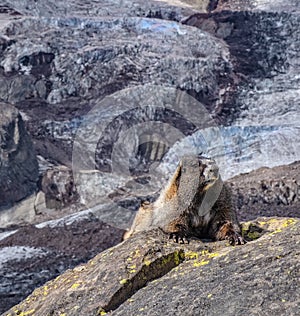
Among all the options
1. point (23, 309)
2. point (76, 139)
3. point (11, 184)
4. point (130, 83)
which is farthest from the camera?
point (130, 83)

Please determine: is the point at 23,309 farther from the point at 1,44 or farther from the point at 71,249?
the point at 1,44

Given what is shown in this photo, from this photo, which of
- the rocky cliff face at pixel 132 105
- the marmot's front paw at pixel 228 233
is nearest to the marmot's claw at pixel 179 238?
the marmot's front paw at pixel 228 233

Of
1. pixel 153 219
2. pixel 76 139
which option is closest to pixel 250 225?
pixel 153 219

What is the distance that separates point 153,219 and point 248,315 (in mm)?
2090

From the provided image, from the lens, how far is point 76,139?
2750cm

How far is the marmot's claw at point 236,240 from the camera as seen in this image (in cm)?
488

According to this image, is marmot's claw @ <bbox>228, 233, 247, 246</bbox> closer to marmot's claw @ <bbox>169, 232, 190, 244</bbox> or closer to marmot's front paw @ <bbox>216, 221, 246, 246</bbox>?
marmot's front paw @ <bbox>216, 221, 246, 246</bbox>

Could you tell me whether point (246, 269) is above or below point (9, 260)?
above

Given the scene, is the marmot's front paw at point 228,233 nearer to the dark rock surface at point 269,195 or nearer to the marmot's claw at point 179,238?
the marmot's claw at point 179,238

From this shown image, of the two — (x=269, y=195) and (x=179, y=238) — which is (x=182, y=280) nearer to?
(x=179, y=238)

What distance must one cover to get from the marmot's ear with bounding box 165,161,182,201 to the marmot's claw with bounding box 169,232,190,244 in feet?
0.99

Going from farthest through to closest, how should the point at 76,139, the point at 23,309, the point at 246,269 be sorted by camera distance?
the point at 76,139 < the point at 23,309 < the point at 246,269

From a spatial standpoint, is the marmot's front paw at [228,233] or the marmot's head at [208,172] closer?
the marmot's head at [208,172]

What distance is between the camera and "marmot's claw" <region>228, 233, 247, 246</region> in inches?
192
